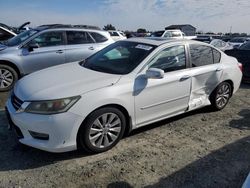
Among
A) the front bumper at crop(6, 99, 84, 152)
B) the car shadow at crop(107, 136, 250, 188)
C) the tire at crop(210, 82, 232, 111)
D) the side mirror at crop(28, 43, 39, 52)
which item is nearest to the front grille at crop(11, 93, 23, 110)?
the front bumper at crop(6, 99, 84, 152)

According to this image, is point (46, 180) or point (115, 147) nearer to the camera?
point (46, 180)

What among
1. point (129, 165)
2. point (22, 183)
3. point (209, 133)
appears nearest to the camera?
point (22, 183)

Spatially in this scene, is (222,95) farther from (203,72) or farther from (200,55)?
(200,55)

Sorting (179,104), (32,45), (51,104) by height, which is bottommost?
(179,104)

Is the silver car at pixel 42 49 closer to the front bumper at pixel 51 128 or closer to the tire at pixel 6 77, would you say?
the tire at pixel 6 77

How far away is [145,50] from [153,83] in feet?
1.94

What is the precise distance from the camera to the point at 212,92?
17.0ft

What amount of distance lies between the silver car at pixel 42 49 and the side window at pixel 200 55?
3.65 meters

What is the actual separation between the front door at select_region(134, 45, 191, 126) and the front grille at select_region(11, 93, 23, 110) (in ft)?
5.14

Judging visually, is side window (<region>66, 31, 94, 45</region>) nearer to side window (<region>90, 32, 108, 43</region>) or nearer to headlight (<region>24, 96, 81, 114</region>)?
side window (<region>90, 32, 108, 43</region>)

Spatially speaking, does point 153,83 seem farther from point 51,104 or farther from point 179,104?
point 51,104

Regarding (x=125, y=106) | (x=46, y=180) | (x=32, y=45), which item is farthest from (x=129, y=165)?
(x=32, y=45)

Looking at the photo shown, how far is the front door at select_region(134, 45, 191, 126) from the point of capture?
3920mm

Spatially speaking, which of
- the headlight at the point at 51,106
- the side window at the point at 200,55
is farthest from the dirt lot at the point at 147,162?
the side window at the point at 200,55
